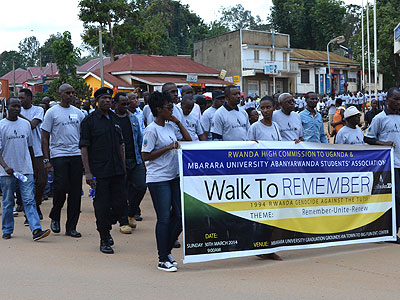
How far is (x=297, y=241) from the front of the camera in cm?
628

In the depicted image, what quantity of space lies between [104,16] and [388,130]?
34.6 metres

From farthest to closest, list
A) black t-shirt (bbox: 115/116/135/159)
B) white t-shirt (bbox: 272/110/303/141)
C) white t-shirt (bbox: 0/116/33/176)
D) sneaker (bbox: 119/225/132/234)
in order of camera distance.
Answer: black t-shirt (bbox: 115/116/135/159), sneaker (bbox: 119/225/132/234), white t-shirt (bbox: 272/110/303/141), white t-shirt (bbox: 0/116/33/176)

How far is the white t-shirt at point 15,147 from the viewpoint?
24.0 feet

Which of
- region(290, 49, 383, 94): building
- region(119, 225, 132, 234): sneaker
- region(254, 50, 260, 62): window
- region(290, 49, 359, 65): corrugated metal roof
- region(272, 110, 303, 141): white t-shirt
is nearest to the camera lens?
region(272, 110, 303, 141): white t-shirt

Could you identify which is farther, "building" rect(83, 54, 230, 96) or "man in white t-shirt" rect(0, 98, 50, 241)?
"building" rect(83, 54, 230, 96)

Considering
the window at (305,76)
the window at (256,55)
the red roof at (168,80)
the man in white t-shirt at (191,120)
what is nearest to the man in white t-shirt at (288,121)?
the man in white t-shirt at (191,120)

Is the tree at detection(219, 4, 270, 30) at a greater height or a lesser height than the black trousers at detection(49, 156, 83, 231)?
greater

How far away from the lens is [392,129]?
7.21 meters

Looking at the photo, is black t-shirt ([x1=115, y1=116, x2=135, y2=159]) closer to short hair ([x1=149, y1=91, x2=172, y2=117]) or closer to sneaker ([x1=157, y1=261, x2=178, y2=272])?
short hair ([x1=149, y1=91, x2=172, y2=117])

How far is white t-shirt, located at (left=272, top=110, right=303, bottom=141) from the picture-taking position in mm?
7727

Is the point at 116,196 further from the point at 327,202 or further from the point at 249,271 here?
the point at 327,202

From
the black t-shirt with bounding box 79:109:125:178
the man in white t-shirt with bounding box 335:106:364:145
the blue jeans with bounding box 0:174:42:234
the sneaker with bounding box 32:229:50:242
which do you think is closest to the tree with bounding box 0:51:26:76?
the blue jeans with bounding box 0:174:42:234

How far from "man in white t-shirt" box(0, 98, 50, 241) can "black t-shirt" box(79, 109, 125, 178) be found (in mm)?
1193

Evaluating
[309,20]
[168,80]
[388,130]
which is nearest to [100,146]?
[388,130]
